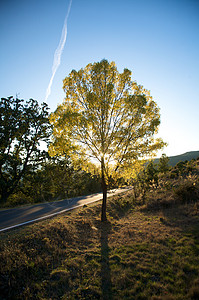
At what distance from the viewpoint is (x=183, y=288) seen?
3.56m

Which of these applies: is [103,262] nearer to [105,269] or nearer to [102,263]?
[102,263]

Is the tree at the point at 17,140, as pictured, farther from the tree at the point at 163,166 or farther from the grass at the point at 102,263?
the tree at the point at 163,166

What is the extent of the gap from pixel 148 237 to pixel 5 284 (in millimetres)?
5731

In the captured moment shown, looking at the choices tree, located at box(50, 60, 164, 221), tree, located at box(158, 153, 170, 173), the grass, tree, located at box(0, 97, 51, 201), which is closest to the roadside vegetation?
the grass

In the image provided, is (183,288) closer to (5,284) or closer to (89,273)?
(89,273)

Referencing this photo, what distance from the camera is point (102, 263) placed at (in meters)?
5.09

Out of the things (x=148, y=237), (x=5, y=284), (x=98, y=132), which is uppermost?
(x=98, y=132)

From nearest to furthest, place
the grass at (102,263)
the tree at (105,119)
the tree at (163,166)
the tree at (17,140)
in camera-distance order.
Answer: the grass at (102,263)
the tree at (105,119)
the tree at (17,140)
the tree at (163,166)

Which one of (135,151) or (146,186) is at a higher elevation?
(135,151)

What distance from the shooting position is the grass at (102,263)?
3693 mm

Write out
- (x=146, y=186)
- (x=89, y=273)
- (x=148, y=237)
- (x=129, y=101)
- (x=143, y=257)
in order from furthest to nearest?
1. (x=146, y=186)
2. (x=129, y=101)
3. (x=148, y=237)
4. (x=143, y=257)
5. (x=89, y=273)

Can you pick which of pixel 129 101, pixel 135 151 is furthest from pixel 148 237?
pixel 129 101

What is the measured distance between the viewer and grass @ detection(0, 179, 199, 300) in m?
3.69

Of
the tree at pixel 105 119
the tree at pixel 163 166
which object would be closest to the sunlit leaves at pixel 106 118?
the tree at pixel 105 119
